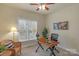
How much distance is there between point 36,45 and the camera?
1.99m

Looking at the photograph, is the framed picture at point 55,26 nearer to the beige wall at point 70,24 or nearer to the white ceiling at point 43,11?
the beige wall at point 70,24

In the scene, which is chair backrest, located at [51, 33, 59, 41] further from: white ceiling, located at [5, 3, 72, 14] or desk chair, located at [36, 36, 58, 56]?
white ceiling, located at [5, 3, 72, 14]

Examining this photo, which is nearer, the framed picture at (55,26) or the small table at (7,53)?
the small table at (7,53)

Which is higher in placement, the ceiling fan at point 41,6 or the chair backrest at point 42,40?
the ceiling fan at point 41,6

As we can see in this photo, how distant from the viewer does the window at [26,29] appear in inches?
78.1

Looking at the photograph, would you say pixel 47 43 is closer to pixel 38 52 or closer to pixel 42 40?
pixel 42 40

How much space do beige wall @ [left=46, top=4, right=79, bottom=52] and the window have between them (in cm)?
26

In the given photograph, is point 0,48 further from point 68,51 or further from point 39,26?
point 68,51

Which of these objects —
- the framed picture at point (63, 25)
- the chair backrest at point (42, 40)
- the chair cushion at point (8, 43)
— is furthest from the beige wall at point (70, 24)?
the chair cushion at point (8, 43)

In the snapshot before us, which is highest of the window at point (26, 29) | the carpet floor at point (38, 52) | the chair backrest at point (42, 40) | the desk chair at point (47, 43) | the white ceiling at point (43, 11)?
the white ceiling at point (43, 11)

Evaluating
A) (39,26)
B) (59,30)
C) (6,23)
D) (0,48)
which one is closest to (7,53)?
(0,48)

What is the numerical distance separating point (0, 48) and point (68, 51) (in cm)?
114

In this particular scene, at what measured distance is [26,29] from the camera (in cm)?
203

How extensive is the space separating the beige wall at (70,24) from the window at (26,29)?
0.86ft
